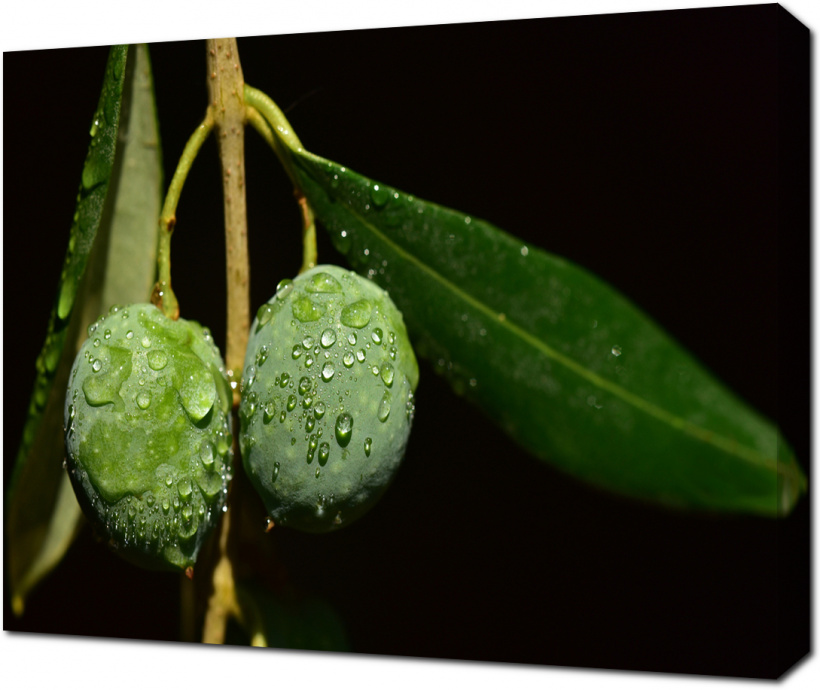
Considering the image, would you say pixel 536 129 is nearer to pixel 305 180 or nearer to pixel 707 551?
pixel 305 180

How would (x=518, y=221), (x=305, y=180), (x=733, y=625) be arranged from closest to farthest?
(x=305, y=180)
(x=733, y=625)
(x=518, y=221)

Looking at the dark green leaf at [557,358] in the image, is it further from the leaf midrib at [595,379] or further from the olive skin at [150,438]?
the olive skin at [150,438]

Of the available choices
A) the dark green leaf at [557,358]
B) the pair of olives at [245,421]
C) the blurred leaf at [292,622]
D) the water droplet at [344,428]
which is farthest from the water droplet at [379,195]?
the blurred leaf at [292,622]

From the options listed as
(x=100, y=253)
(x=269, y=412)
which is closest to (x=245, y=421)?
(x=269, y=412)

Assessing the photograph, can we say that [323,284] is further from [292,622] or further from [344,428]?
[292,622]

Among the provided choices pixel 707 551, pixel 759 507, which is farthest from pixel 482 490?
pixel 759 507

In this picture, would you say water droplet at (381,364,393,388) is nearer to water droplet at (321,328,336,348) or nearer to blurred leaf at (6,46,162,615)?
water droplet at (321,328,336,348)

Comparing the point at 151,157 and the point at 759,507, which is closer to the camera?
the point at 759,507
